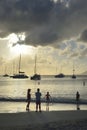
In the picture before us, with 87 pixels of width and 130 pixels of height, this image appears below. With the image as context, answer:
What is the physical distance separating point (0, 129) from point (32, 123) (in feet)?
9.55

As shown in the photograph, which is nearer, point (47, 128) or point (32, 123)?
point (47, 128)

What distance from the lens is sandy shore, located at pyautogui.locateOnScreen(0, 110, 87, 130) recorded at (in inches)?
942

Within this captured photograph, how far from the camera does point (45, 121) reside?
2653cm

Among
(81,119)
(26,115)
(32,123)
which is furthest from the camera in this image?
(26,115)

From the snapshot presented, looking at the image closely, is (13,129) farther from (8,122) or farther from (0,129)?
(8,122)

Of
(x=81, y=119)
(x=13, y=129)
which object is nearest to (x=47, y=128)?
(x=13, y=129)

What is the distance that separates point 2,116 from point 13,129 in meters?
6.14

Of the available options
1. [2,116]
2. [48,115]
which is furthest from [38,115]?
[2,116]

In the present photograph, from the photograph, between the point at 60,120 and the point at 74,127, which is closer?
the point at 74,127

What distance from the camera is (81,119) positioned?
27844mm

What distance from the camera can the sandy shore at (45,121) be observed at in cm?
2392

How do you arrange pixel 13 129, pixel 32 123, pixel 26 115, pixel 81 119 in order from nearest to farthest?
pixel 13 129
pixel 32 123
pixel 81 119
pixel 26 115

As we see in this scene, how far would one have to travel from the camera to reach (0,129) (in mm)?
23312

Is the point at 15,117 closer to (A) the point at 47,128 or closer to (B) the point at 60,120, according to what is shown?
(B) the point at 60,120
